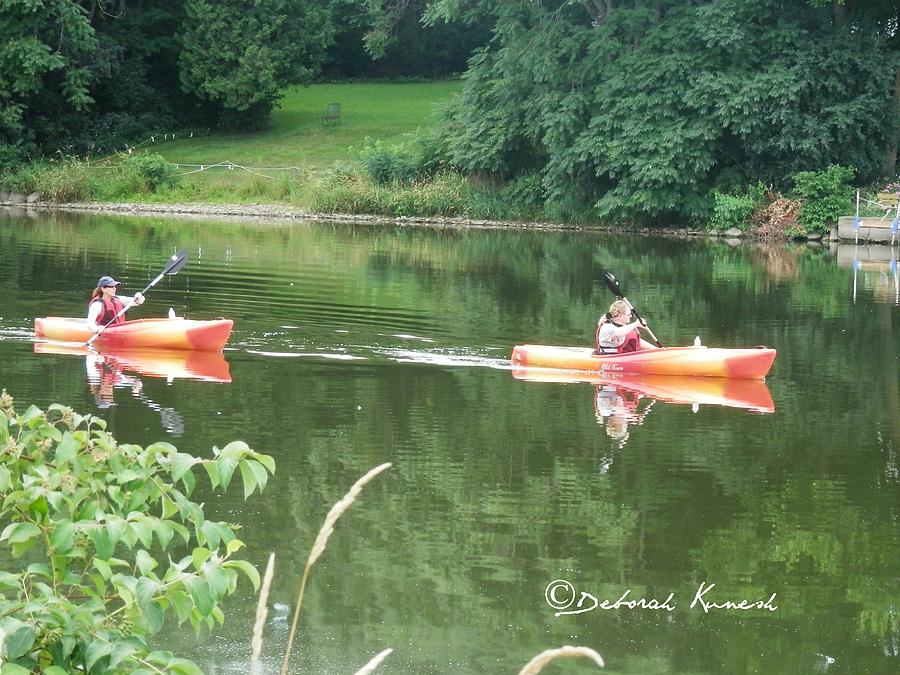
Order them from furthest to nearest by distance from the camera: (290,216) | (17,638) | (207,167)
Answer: (207,167)
(290,216)
(17,638)

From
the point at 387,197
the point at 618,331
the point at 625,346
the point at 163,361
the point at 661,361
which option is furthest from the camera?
the point at 387,197

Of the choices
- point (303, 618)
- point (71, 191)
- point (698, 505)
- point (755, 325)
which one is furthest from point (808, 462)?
point (71, 191)

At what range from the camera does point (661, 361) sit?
16469mm

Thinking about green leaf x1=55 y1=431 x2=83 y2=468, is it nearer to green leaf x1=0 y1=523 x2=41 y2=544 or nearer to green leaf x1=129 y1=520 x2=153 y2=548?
green leaf x1=0 y1=523 x2=41 y2=544

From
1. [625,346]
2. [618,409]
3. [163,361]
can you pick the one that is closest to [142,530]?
[618,409]

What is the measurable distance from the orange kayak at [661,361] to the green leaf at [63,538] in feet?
41.9

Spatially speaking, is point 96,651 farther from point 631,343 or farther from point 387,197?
point 387,197

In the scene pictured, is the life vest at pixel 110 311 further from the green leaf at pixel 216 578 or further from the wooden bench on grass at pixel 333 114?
the wooden bench on grass at pixel 333 114

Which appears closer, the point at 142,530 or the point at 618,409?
the point at 142,530

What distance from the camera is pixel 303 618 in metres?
8.09

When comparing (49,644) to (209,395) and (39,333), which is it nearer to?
(209,395)

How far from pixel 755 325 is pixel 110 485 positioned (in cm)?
1754

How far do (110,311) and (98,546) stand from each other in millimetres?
14052

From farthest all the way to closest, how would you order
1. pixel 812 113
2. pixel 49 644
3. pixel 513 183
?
pixel 513 183 → pixel 812 113 → pixel 49 644
